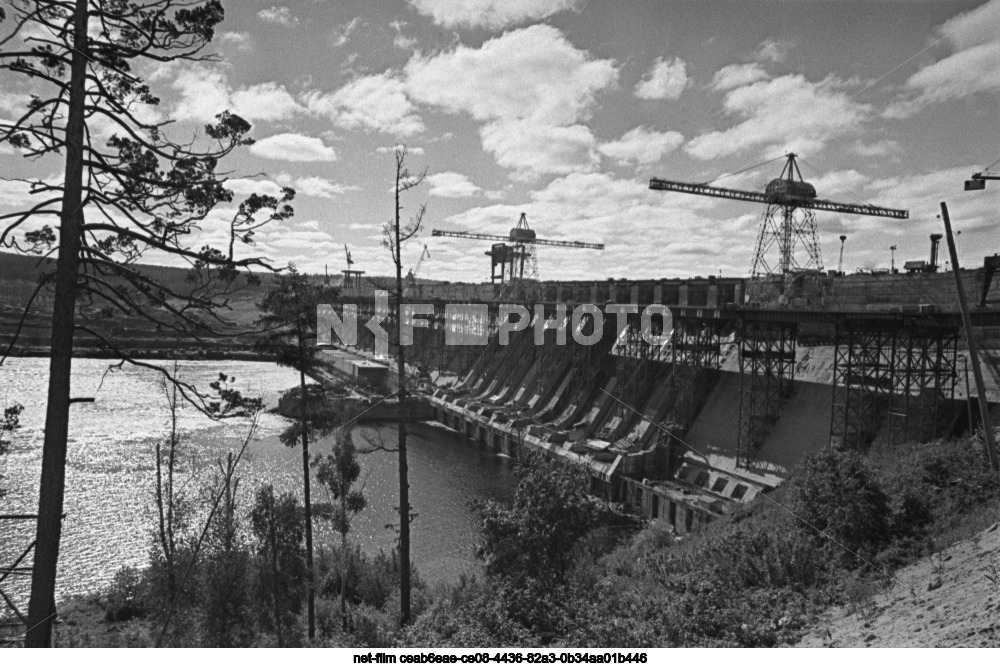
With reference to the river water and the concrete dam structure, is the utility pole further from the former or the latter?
the river water

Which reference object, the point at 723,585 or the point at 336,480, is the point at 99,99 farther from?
the point at 336,480

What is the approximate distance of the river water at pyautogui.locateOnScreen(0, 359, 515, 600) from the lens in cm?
2219

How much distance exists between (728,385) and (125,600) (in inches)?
1134

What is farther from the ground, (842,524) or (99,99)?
(99,99)

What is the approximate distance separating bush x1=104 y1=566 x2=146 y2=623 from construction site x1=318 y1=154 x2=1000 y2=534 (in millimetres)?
10474

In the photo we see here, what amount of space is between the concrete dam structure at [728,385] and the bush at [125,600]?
414 inches

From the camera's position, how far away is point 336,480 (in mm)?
18344

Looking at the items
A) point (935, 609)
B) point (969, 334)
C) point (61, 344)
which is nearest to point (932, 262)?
point (969, 334)

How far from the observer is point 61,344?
18.6 feet

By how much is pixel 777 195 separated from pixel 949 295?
24.4 m

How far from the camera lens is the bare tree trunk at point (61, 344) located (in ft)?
18.4

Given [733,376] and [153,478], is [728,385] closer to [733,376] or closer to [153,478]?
[733,376]

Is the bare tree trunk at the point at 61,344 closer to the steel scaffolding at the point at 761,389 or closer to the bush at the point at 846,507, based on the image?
the bush at the point at 846,507

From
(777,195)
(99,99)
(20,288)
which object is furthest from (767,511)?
(20,288)
